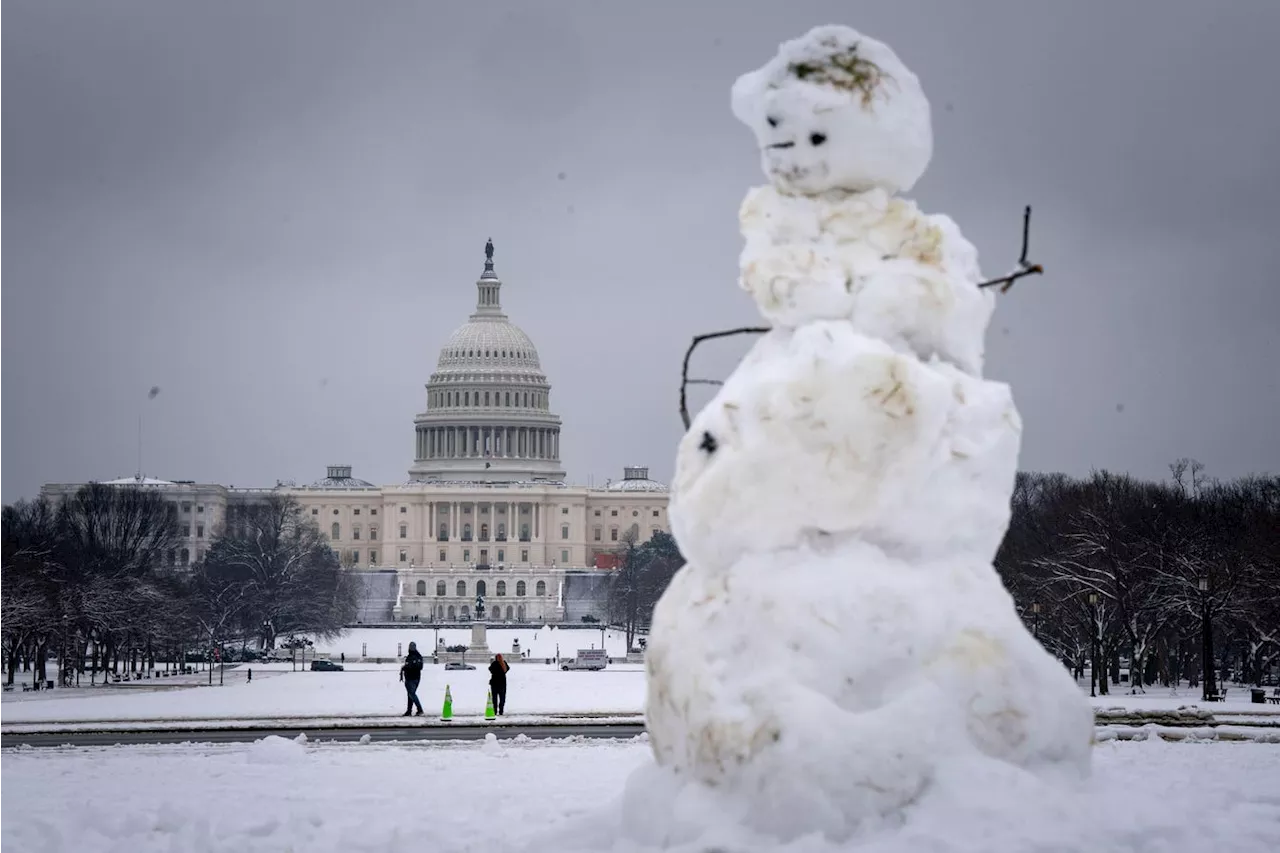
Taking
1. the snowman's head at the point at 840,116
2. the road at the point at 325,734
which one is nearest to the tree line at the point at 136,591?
the road at the point at 325,734

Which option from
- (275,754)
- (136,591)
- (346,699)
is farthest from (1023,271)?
(136,591)

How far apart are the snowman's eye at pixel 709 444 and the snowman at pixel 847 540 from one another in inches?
1.0

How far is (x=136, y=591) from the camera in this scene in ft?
208

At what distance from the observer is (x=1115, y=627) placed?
172ft

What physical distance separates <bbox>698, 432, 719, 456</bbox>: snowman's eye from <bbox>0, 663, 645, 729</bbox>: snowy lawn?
2423 cm

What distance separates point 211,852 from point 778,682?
174 inches

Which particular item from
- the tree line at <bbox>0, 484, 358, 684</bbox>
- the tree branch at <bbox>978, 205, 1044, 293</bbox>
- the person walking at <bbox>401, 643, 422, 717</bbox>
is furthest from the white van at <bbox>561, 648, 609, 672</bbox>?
the tree branch at <bbox>978, 205, 1044, 293</bbox>

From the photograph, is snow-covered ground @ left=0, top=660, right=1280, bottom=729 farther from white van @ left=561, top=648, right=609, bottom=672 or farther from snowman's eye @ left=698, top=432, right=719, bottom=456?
snowman's eye @ left=698, top=432, right=719, bottom=456

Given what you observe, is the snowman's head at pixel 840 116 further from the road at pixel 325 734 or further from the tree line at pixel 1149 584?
the tree line at pixel 1149 584

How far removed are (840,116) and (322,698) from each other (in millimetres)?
34133

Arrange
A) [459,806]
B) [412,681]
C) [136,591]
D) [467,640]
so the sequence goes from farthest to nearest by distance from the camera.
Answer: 1. [467,640]
2. [136,591]
3. [412,681]
4. [459,806]

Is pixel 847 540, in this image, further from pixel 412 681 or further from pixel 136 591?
pixel 136 591

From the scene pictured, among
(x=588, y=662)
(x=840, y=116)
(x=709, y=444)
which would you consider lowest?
(x=588, y=662)

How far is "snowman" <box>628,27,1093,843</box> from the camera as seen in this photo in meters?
11.9
